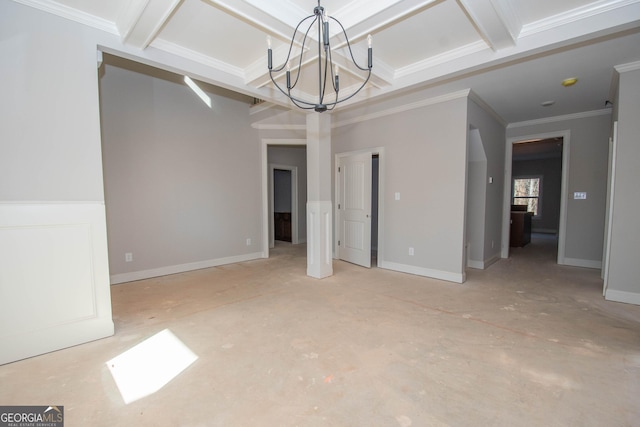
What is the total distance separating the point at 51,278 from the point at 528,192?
41.1ft

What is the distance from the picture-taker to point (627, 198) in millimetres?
2996

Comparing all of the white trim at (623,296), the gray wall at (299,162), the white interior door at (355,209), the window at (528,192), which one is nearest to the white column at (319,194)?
the white interior door at (355,209)

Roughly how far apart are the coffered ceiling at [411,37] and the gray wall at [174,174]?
1.50 m

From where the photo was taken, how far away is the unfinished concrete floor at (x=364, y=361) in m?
1.51

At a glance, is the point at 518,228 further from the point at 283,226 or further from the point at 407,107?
the point at 283,226

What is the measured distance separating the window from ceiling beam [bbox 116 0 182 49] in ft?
38.0

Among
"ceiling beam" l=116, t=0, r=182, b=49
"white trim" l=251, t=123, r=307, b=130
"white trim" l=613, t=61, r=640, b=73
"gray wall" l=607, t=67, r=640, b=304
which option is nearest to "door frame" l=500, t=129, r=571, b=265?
"gray wall" l=607, t=67, r=640, b=304

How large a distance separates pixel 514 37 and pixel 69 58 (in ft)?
11.9

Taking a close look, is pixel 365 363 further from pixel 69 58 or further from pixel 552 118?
pixel 552 118

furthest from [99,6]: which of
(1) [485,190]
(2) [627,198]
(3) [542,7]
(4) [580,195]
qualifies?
(4) [580,195]

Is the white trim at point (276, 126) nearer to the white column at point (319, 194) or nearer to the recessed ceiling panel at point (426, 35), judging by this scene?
the white column at point (319, 194)

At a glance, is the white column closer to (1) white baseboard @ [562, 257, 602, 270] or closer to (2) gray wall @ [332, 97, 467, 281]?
(2) gray wall @ [332, 97, 467, 281]

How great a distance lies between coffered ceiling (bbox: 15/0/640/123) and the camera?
207 cm

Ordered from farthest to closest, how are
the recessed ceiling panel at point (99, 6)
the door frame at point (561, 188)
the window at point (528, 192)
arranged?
1. the window at point (528, 192)
2. the door frame at point (561, 188)
3. the recessed ceiling panel at point (99, 6)
